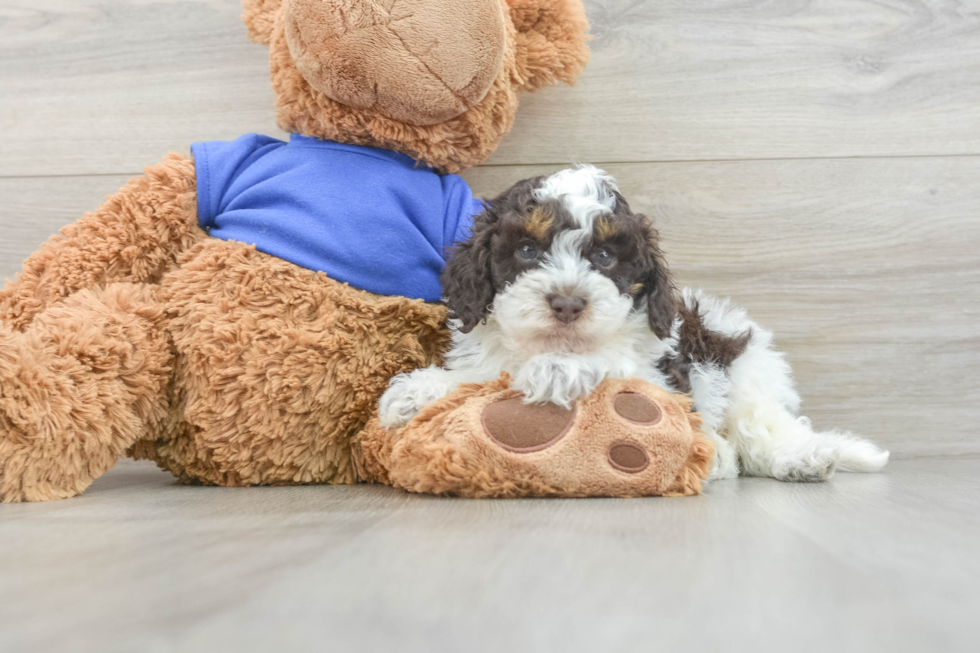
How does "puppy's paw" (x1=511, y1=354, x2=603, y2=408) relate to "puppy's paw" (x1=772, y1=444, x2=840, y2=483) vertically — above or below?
above

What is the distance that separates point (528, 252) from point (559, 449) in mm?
340

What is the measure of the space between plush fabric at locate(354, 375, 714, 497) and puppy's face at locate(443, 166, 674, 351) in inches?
4.7

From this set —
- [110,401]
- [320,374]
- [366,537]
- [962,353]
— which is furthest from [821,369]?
[110,401]

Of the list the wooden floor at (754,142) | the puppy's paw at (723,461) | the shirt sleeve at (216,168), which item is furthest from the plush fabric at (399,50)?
the puppy's paw at (723,461)

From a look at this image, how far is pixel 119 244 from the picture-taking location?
147 centimetres

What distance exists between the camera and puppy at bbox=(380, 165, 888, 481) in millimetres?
1229

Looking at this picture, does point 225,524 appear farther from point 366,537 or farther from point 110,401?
point 110,401

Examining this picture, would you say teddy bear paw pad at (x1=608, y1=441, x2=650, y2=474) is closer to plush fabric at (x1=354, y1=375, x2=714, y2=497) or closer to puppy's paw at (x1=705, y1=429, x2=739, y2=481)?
plush fabric at (x1=354, y1=375, x2=714, y2=497)

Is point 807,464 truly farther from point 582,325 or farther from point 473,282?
point 473,282

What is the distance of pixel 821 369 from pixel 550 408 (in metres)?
1.00

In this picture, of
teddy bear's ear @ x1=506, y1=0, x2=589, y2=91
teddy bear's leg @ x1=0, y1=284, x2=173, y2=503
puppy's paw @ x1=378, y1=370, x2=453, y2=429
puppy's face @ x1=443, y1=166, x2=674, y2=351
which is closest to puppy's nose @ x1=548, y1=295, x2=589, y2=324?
puppy's face @ x1=443, y1=166, x2=674, y2=351

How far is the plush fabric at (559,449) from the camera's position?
118 cm

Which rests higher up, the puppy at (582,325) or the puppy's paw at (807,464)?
the puppy at (582,325)

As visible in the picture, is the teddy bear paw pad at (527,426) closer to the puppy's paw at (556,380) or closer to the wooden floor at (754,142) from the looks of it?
the puppy's paw at (556,380)
